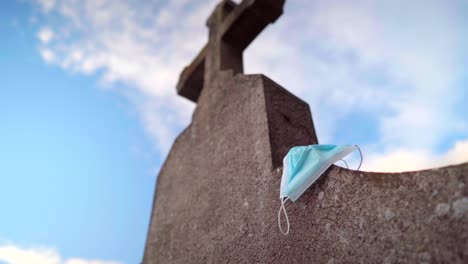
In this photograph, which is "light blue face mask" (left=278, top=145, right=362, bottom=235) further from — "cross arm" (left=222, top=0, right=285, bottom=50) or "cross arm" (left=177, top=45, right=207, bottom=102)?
"cross arm" (left=177, top=45, right=207, bottom=102)

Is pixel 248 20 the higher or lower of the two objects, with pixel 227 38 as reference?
lower

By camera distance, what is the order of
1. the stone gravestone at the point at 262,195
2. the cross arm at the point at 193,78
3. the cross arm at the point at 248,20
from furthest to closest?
the cross arm at the point at 193,78, the cross arm at the point at 248,20, the stone gravestone at the point at 262,195

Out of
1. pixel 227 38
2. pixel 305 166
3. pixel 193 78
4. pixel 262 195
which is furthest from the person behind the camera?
pixel 193 78

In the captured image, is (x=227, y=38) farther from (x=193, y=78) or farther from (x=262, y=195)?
(x=262, y=195)

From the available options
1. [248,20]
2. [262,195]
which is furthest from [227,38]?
[262,195]

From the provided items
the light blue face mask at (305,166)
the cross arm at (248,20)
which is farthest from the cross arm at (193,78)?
the light blue face mask at (305,166)

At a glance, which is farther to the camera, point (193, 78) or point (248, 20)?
point (193, 78)

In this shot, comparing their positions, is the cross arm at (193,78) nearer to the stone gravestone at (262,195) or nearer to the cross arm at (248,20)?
the stone gravestone at (262,195)
